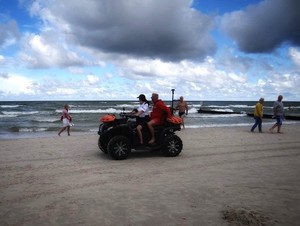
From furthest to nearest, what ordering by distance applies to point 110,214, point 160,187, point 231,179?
point 231,179
point 160,187
point 110,214

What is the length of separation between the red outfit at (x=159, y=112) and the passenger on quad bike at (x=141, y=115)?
0.23 meters

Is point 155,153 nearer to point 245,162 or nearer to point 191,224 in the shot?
point 245,162

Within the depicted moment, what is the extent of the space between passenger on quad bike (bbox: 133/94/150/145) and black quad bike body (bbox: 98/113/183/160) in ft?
0.41

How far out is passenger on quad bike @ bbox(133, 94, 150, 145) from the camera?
796 centimetres

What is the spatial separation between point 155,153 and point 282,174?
3829 mm

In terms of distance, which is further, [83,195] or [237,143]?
[237,143]

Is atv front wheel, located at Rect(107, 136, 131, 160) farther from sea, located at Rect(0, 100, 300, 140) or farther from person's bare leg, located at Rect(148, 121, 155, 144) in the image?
sea, located at Rect(0, 100, 300, 140)

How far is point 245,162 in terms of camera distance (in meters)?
7.49

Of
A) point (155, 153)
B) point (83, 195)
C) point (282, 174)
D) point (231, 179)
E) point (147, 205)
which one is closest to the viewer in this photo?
point (147, 205)

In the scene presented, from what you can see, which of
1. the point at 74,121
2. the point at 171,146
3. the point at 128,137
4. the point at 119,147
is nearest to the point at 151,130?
the point at 128,137

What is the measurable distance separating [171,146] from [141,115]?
126 centimetres

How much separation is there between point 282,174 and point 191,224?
335cm

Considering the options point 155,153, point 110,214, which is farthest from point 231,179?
point 155,153

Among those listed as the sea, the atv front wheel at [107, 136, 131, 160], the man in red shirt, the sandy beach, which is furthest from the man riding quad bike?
the sea
